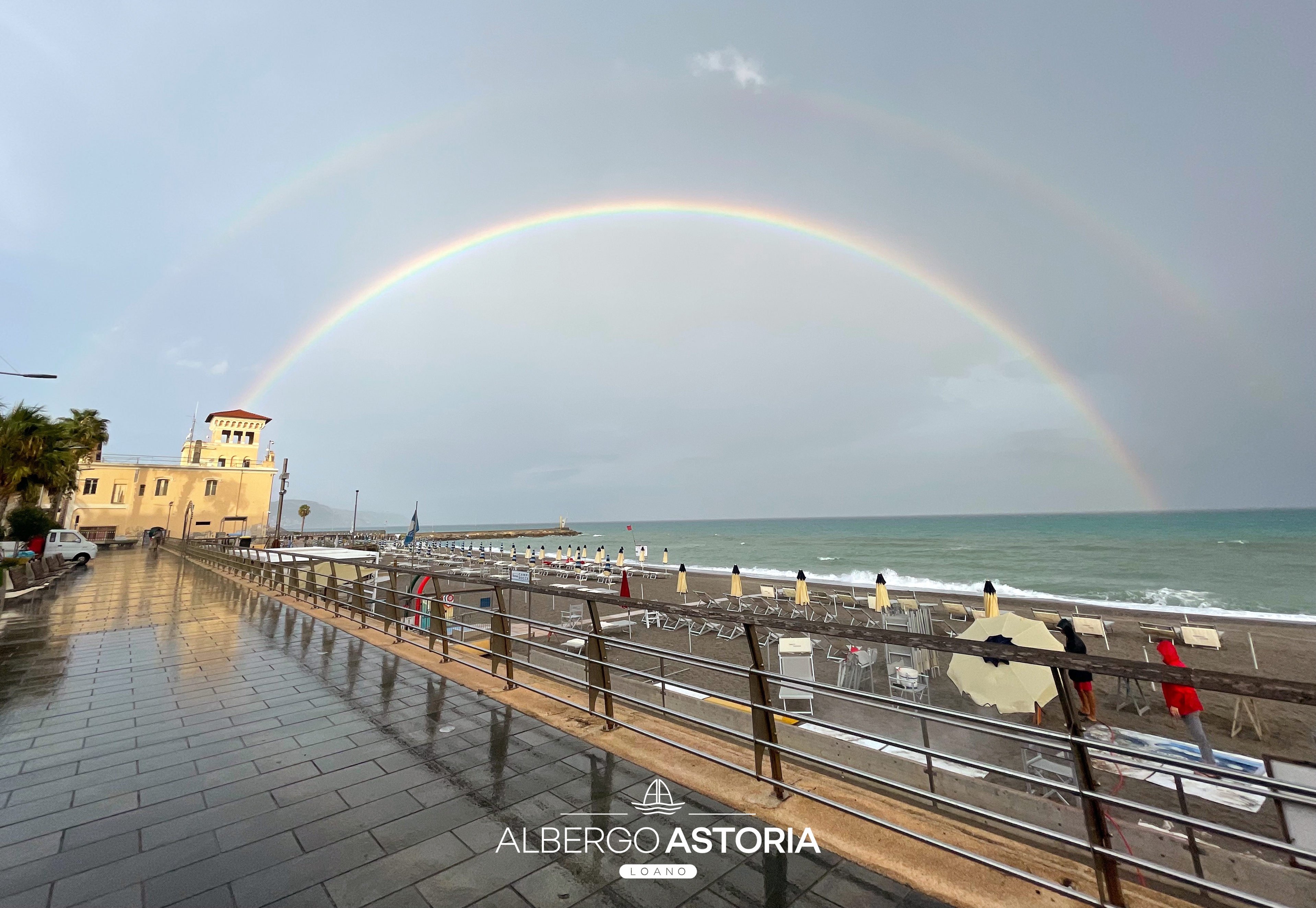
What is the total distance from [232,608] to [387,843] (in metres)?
10.7

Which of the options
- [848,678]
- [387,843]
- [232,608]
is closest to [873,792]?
[387,843]

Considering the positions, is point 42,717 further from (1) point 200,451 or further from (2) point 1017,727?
(1) point 200,451

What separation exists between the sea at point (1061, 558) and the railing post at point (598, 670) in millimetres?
22899

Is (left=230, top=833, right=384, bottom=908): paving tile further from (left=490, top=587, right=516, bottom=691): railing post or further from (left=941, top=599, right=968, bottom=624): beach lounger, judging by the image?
(left=941, top=599, right=968, bottom=624): beach lounger

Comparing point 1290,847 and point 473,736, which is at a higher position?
point 1290,847

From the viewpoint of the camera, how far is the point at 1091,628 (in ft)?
48.2

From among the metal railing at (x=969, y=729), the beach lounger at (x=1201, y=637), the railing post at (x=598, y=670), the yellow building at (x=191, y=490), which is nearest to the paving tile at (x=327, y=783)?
the metal railing at (x=969, y=729)

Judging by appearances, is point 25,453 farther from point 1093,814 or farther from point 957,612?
point 957,612

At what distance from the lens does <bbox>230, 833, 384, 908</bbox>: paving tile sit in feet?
7.47

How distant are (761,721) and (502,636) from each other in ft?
8.67

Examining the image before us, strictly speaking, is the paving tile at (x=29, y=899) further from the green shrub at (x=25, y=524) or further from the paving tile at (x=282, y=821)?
the green shrub at (x=25, y=524)

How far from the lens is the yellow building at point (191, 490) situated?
47156 mm

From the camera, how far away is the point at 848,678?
398 inches

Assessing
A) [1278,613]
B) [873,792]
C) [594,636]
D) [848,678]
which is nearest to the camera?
[873,792]
